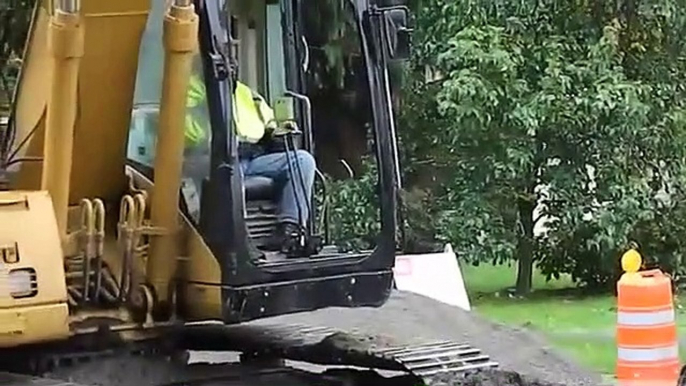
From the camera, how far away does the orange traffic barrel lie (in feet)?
25.7

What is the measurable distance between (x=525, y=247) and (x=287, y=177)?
8.38 m

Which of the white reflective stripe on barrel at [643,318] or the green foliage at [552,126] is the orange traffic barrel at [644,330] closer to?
the white reflective stripe on barrel at [643,318]

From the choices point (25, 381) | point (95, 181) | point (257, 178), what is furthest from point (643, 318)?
point (25, 381)

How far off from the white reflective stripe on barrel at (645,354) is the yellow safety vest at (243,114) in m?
2.28

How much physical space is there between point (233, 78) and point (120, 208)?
735 mm

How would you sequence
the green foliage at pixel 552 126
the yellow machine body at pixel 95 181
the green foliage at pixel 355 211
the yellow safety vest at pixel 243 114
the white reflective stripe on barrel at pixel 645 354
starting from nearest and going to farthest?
1. the yellow machine body at pixel 95 181
2. the yellow safety vest at pixel 243 114
3. the green foliage at pixel 355 211
4. the white reflective stripe on barrel at pixel 645 354
5. the green foliage at pixel 552 126

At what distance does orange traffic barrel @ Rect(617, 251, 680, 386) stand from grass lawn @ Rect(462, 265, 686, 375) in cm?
162

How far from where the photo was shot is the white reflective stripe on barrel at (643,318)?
25.8ft

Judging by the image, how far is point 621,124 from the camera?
13508 millimetres

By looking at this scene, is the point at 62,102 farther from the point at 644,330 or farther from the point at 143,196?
the point at 644,330

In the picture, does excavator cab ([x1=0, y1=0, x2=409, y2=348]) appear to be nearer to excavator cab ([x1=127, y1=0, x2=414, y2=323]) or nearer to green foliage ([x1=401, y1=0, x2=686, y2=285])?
excavator cab ([x1=127, y1=0, x2=414, y2=323])

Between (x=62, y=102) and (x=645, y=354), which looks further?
(x=645, y=354)

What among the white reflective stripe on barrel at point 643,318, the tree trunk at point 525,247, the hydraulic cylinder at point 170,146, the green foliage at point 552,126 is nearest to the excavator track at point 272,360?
the hydraulic cylinder at point 170,146

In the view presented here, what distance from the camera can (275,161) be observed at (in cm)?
666
